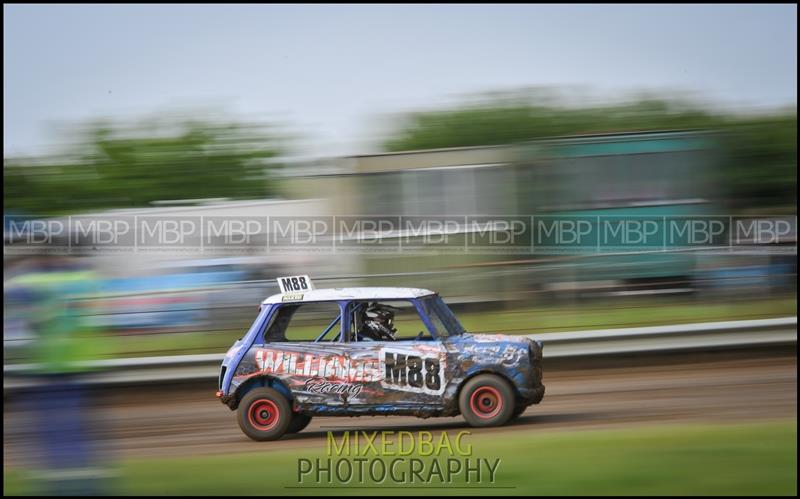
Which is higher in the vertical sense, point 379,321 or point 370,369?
point 379,321

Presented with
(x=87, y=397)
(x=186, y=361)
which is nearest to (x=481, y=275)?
(x=186, y=361)

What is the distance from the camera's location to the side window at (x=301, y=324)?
27.2 feet

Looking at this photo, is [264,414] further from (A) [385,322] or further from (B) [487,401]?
(B) [487,401]

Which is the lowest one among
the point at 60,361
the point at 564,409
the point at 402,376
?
the point at 564,409

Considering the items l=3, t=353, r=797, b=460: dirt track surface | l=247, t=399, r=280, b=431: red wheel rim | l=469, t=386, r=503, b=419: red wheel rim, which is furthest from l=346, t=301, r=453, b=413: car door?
l=247, t=399, r=280, b=431: red wheel rim

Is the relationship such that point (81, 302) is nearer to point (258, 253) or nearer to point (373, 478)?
point (373, 478)

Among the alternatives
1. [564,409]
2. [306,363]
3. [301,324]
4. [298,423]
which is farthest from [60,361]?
[564,409]

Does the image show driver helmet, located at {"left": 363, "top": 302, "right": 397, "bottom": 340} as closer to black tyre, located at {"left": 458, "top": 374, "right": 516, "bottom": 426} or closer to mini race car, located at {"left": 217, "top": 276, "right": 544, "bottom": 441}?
mini race car, located at {"left": 217, "top": 276, "right": 544, "bottom": 441}

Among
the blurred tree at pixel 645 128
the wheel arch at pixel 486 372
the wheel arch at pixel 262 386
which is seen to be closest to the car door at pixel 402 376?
the wheel arch at pixel 486 372

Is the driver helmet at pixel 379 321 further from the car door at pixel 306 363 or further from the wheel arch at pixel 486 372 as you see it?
the wheel arch at pixel 486 372

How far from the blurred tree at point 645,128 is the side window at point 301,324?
885 cm

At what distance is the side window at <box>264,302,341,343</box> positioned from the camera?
830cm

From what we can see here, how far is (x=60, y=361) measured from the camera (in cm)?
602

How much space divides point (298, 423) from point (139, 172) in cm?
1201
